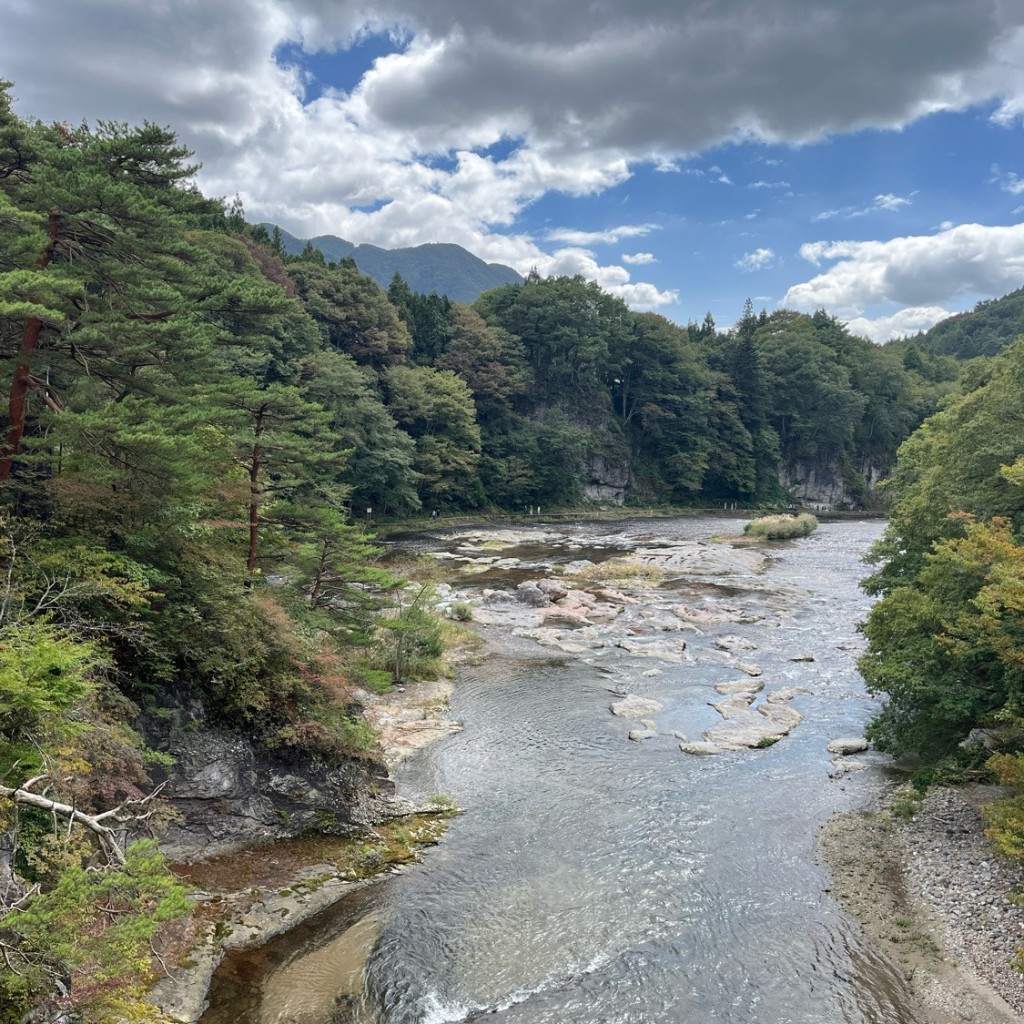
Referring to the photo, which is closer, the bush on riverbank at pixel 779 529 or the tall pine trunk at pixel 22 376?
the tall pine trunk at pixel 22 376

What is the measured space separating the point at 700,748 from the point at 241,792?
1074 cm

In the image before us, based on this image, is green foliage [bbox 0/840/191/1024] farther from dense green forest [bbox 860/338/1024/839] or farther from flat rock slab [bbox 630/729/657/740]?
flat rock slab [bbox 630/729/657/740]

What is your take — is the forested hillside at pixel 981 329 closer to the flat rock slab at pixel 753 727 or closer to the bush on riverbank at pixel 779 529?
the bush on riverbank at pixel 779 529

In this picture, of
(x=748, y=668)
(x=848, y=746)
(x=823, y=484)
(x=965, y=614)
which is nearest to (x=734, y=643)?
(x=748, y=668)

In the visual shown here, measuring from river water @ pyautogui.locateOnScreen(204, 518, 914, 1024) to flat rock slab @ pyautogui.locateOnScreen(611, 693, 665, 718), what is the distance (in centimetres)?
40

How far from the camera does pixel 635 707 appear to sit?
19.0 m

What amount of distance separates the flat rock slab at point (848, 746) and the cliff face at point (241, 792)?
11.3m

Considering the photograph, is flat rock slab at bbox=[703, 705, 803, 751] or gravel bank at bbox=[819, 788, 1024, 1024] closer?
gravel bank at bbox=[819, 788, 1024, 1024]

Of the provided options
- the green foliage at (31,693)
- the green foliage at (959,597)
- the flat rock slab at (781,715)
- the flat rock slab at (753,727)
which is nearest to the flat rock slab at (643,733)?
the flat rock slab at (753,727)

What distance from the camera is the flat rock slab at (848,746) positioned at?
1634 centimetres

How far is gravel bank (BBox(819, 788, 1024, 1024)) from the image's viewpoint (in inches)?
346

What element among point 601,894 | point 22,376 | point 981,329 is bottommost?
point 601,894

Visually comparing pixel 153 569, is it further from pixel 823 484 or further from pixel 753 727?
pixel 823 484

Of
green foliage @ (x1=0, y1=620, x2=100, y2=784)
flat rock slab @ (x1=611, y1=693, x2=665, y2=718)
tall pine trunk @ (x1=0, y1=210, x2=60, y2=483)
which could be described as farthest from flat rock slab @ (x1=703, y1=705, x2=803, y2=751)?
tall pine trunk @ (x1=0, y1=210, x2=60, y2=483)
